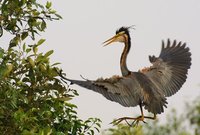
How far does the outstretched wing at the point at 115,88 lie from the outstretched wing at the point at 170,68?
134 cm

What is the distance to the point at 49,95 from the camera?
36.1 feet

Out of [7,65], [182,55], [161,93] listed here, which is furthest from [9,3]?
[182,55]

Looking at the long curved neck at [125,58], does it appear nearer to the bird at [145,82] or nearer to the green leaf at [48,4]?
the bird at [145,82]

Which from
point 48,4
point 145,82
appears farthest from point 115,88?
point 48,4

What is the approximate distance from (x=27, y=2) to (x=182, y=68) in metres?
3.65

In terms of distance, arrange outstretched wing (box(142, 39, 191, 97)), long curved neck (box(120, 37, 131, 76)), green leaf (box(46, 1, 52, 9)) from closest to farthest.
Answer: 1. long curved neck (box(120, 37, 131, 76))
2. green leaf (box(46, 1, 52, 9))
3. outstretched wing (box(142, 39, 191, 97))

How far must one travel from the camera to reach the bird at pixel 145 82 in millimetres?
9812

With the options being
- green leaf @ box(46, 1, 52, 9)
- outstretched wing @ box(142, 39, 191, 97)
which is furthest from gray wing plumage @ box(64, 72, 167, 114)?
green leaf @ box(46, 1, 52, 9)

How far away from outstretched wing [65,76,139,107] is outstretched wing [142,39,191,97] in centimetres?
134

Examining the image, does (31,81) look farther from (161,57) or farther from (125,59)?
(161,57)

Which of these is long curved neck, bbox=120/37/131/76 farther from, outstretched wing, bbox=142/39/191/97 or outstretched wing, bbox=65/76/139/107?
outstretched wing, bbox=142/39/191/97

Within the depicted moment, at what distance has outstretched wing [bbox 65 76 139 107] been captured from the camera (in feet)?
31.7

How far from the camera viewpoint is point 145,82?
1062cm

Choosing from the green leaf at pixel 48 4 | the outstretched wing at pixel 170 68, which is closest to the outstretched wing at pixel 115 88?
the outstretched wing at pixel 170 68
